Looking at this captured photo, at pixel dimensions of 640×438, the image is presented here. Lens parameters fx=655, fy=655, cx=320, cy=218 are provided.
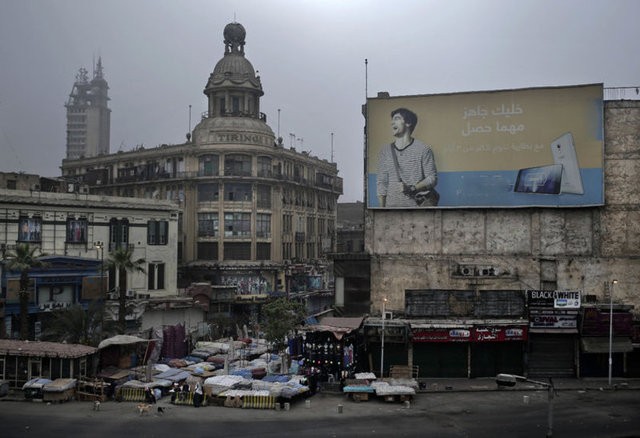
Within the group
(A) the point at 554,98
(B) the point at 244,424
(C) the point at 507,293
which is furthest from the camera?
(A) the point at 554,98

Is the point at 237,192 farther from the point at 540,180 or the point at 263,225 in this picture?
the point at 540,180

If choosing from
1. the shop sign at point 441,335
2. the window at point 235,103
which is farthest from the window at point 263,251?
the shop sign at point 441,335

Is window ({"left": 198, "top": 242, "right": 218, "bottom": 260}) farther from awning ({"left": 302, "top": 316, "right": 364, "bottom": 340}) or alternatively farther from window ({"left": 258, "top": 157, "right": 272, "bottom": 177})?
awning ({"left": 302, "top": 316, "right": 364, "bottom": 340})

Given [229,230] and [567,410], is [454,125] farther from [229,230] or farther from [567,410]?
[229,230]

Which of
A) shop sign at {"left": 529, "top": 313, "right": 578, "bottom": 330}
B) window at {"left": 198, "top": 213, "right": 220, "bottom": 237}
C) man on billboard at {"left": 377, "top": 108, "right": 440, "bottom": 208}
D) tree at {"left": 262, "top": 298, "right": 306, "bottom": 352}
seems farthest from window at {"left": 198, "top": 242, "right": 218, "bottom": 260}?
shop sign at {"left": 529, "top": 313, "right": 578, "bottom": 330}

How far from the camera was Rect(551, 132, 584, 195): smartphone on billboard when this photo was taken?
167ft

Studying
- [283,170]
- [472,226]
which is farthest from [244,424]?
[283,170]

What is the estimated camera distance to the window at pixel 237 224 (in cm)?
8400

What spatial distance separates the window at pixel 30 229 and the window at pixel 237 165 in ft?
97.3

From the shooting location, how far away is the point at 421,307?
48094 millimetres

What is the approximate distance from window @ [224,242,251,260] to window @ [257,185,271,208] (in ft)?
18.8

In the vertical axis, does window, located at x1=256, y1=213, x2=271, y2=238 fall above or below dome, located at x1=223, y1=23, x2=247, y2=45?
below

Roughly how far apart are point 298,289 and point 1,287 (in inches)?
1752

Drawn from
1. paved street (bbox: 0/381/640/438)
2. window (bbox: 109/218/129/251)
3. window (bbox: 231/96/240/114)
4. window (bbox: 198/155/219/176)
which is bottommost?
paved street (bbox: 0/381/640/438)
